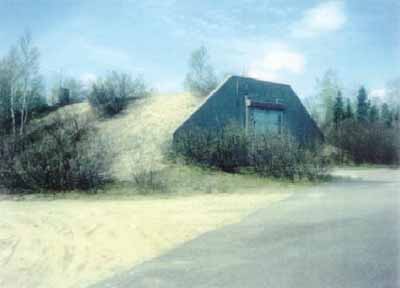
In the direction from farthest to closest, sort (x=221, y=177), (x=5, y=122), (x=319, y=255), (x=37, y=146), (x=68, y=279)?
(x=5, y=122), (x=221, y=177), (x=37, y=146), (x=319, y=255), (x=68, y=279)

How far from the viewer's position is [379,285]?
5.29 meters

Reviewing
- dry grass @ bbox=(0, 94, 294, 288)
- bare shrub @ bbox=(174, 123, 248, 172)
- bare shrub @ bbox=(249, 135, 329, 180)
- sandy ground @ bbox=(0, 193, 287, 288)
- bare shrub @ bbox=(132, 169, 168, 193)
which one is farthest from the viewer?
bare shrub @ bbox=(174, 123, 248, 172)

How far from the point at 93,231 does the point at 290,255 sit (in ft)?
14.3

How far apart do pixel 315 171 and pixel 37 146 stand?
37.2ft

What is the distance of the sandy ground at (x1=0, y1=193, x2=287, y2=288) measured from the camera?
661cm

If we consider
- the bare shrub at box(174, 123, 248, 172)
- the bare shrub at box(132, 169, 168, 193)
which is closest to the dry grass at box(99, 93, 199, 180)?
the bare shrub at box(132, 169, 168, 193)

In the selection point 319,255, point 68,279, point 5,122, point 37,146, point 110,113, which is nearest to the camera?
point 68,279

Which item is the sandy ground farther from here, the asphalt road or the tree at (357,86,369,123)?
the tree at (357,86,369,123)

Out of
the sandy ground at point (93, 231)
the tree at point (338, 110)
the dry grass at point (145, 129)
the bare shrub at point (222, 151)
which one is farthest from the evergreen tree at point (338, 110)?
the sandy ground at point (93, 231)

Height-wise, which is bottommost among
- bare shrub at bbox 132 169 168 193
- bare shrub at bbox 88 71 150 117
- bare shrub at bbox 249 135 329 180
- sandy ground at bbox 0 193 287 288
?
sandy ground at bbox 0 193 287 288

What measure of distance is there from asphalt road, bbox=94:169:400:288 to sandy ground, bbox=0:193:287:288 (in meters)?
0.58

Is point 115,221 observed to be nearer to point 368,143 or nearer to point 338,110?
point 368,143

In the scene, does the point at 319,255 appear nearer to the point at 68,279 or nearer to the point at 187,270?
the point at 187,270

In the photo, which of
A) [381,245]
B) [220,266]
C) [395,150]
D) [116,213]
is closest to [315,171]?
[116,213]
